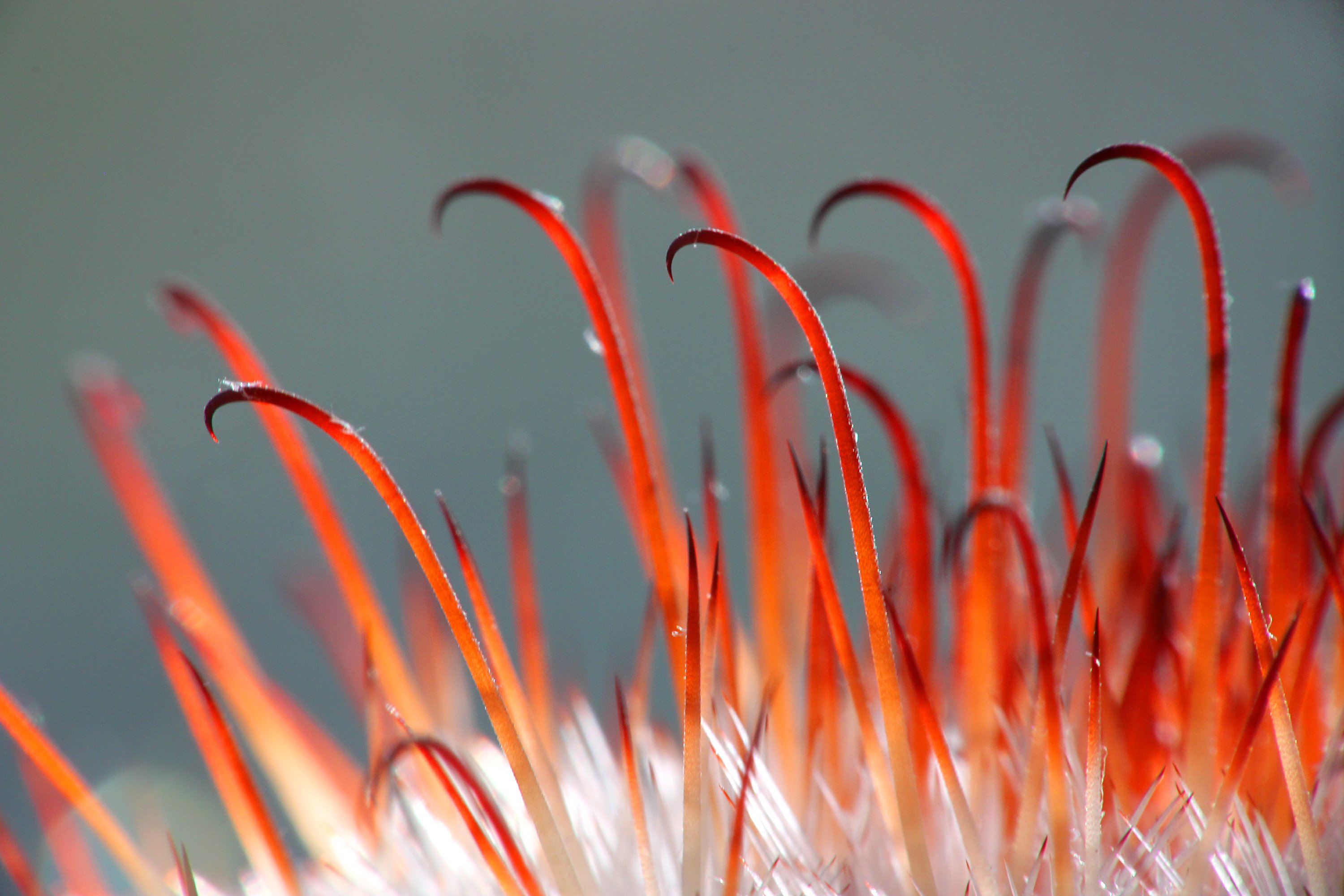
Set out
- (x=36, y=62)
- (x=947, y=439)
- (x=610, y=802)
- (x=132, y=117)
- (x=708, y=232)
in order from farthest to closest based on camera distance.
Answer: (x=947, y=439), (x=132, y=117), (x=36, y=62), (x=610, y=802), (x=708, y=232)

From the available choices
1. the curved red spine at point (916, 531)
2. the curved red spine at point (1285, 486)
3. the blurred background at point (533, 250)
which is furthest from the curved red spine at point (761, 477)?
the blurred background at point (533, 250)

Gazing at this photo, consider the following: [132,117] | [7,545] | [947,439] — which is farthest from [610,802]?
[947,439]

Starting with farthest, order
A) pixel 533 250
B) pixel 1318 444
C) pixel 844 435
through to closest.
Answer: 1. pixel 533 250
2. pixel 1318 444
3. pixel 844 435

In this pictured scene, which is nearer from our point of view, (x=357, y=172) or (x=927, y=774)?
(x=927, y=774)

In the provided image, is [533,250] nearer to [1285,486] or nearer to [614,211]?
[614,211]

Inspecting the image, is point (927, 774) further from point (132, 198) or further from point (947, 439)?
point (947, 439)

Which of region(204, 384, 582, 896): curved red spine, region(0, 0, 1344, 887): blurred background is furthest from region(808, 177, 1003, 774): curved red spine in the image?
region(0, 0, 1344, 887): blurred background

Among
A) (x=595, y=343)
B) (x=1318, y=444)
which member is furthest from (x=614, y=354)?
(x=1318, y=444)
